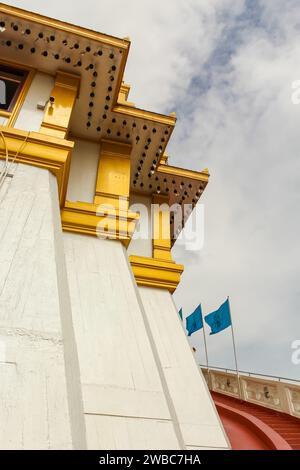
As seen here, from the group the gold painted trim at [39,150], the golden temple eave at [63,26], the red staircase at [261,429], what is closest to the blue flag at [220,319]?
the red staircase at [261,429]

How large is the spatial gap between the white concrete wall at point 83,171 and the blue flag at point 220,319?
1112cm

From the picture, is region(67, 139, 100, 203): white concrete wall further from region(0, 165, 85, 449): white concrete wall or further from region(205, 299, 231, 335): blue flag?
region(205, 299, 231, 335): blue flag

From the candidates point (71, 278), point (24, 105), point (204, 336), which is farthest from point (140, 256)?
point (204, 336)

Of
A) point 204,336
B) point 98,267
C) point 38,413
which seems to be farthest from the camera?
point 204,336

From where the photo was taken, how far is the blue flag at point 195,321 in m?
17.5

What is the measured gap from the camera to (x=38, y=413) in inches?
61.1

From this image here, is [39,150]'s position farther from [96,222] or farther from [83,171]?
[83,171]

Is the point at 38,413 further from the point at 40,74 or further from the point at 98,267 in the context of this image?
the point at 40,74

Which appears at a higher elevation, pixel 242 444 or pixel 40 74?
pixel 40 74

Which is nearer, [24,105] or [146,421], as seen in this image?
[146,421]

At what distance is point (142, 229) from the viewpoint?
24.2 feet

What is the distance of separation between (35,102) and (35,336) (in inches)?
171

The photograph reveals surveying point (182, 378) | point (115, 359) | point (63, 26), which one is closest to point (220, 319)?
point (182, 378)

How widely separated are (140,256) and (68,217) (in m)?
2.46
